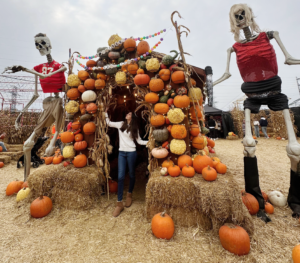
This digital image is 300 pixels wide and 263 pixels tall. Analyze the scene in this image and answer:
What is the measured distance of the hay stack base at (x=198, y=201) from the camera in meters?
1.97

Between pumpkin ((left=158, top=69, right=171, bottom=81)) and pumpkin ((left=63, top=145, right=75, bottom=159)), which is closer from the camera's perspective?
pumpkin ((left=158, top=69, right=171, bottom=81))

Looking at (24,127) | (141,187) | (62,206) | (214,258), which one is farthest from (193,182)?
(24,127)

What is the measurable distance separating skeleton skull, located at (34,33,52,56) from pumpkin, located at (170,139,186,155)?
3.41 metres

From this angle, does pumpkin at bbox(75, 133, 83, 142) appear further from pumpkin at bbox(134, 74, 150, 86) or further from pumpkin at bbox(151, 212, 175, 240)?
pumpkin at bbox(151, 212, 175, 240)

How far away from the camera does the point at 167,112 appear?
2643mm

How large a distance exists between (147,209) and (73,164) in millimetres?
1884

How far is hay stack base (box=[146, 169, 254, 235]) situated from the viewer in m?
1.97

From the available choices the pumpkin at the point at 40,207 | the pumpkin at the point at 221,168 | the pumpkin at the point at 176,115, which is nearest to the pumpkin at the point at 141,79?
the pumpkin at the point at 176,115

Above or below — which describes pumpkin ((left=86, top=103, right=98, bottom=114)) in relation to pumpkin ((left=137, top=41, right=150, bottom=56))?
below

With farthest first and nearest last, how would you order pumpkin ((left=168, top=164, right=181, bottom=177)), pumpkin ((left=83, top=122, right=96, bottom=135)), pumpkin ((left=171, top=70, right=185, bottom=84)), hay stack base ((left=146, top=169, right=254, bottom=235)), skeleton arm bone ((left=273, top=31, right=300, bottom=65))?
pumpkin ((left=83, top=122, right=96, bottom=135))
pumpkin ((left=171, top=70, right=185, bottom=84))
pumpkin ((left=168, top=164, right=181, bottom=177))
skeleton arm bone ((left=273, top=31, right=300, bottom=65))
hay stack base ((left=146, top=169, right=254, bottom=235))

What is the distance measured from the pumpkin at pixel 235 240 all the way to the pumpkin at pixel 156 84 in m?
2.34

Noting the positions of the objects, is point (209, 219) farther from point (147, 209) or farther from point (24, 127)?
point (24, 127)

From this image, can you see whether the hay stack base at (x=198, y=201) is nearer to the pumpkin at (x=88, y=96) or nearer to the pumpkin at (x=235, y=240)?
the pumpkin at (x=235, y=240)

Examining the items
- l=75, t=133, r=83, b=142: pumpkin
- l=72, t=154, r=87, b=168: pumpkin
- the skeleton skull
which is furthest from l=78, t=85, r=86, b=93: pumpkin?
l=72, t=154, r=87, b=168: pumpkin
